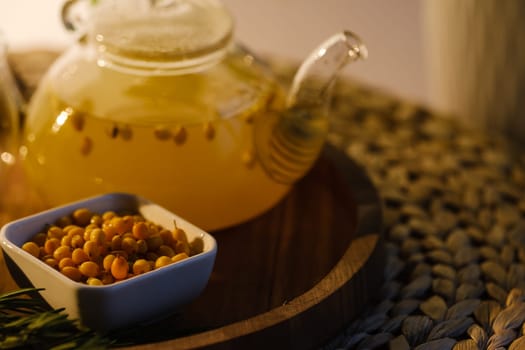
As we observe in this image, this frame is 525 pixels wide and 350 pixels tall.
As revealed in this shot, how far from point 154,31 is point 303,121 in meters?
0.16

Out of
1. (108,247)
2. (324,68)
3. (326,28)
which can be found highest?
(324,68)

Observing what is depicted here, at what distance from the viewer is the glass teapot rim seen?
849mm

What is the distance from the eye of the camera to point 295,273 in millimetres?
837

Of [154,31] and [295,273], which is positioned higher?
[154,31]

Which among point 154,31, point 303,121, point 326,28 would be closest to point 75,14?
point 154,31

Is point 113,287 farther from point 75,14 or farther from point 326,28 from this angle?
point 326,28

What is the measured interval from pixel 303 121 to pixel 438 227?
0.20m

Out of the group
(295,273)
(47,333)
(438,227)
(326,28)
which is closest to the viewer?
(47,333)

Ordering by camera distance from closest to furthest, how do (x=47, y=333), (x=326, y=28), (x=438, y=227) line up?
(x=47, y=333)
(x=438, y=227)
(x=326, y=28)

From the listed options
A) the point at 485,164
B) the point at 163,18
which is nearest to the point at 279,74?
the point at 485,164

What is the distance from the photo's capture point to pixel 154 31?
861 millimetres

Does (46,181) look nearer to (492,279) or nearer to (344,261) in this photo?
(344,261)

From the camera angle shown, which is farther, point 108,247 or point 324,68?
point 324,68

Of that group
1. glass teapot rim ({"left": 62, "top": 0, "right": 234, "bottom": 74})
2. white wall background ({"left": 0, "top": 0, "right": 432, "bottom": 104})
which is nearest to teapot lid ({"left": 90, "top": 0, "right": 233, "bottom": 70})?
glass teapot rim ({"left": 62, "top": 0, "right": 234, "bottom": 74})
